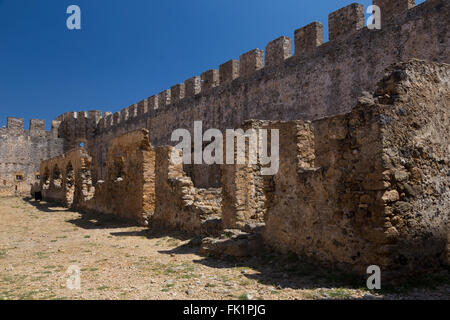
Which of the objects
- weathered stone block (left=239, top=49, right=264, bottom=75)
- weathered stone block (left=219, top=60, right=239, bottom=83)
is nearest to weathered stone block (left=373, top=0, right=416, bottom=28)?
weathered stone block (left=239, top=49, right=264, bottom=75)

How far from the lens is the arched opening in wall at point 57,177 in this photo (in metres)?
21.0

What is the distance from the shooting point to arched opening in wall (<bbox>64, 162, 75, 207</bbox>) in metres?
18.5

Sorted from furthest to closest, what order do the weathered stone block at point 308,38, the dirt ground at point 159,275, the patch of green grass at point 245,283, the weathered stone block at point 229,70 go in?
the weathered stone block at point 229,70
the weathered stone block at point 308,38
the patch of green grass at point 245,283
the dirt ground at point 159,275

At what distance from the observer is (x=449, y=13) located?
882 centimetres

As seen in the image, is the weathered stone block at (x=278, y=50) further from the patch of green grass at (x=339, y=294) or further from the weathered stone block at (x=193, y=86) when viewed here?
the patch of green grass at (x=339, y=294)

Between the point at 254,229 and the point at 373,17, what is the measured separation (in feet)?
24.6

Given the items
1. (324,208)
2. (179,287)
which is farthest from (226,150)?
(179,287)

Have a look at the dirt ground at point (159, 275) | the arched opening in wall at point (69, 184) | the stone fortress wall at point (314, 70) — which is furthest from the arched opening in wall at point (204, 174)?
the arched opening in wall at point (69, 184)

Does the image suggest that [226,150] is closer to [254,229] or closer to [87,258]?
[254,229]

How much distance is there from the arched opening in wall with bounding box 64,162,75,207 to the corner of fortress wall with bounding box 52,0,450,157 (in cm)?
612

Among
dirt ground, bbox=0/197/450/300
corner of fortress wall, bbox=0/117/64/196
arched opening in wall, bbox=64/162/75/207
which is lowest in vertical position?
dirt ground, bbox=0/197/450/300

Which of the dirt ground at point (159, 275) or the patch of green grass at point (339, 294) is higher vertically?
the patch of green grass at point (339, 294)

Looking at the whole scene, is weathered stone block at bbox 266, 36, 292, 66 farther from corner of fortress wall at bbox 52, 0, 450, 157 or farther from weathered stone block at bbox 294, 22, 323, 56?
weathered stone block at bbox 294, 22, 323, 56

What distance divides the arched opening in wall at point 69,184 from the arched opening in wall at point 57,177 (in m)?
2.01
